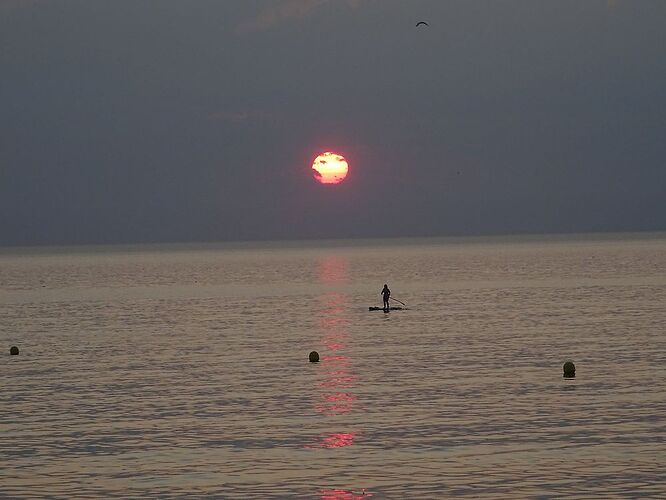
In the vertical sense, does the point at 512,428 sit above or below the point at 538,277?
below

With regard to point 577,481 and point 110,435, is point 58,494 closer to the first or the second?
point 110,435

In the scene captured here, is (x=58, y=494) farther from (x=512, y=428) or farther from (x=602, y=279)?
(x=602, y=279)

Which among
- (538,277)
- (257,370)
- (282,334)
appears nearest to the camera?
(257,370)

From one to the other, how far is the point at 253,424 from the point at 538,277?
150152 millimetres

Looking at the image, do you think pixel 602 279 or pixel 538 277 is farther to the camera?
pixel 538 277

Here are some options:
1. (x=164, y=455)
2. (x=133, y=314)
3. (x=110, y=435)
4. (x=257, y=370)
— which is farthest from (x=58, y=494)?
(x=133, y=314)

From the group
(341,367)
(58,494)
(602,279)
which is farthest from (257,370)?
(602,279)

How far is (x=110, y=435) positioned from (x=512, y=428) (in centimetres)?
1286

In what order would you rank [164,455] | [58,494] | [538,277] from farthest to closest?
[538,277]
[164,455]
[58,494]

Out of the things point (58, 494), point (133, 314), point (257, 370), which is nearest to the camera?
point (58, 494)

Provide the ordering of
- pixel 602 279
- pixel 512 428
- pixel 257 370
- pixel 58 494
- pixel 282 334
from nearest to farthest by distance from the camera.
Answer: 1. pixel 58 494
2. pixel 512 428
3. pixel 257 370
4. pixel 282 334
5. pixel 602 279

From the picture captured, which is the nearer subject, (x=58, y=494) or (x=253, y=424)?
(x=58, y=494)

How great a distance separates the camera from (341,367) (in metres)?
59.0

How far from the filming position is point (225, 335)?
80875mm
